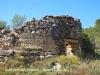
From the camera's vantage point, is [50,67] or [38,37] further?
[38,37]

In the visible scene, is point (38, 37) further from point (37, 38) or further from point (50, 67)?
point (50, 67)

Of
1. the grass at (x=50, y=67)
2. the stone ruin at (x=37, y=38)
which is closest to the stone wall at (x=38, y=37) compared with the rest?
the stone ruin at (x=37, y=38)

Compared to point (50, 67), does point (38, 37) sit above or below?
above

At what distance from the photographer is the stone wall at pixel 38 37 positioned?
10.4 meters

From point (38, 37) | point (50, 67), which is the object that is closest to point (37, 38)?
point (38, 37)

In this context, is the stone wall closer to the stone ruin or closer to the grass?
the stone ruin

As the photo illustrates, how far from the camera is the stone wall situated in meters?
10.4

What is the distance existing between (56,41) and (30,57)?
179 centimetres

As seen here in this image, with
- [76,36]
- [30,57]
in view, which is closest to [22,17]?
[76,36]

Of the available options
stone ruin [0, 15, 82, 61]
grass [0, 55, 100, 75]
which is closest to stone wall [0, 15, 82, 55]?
stone ruin [0, 15, 82, 61]

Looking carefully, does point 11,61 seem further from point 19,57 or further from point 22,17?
point 22,17

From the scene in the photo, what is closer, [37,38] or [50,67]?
[50,67]

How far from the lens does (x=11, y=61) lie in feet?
30.1

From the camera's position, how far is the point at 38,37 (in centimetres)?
1047
